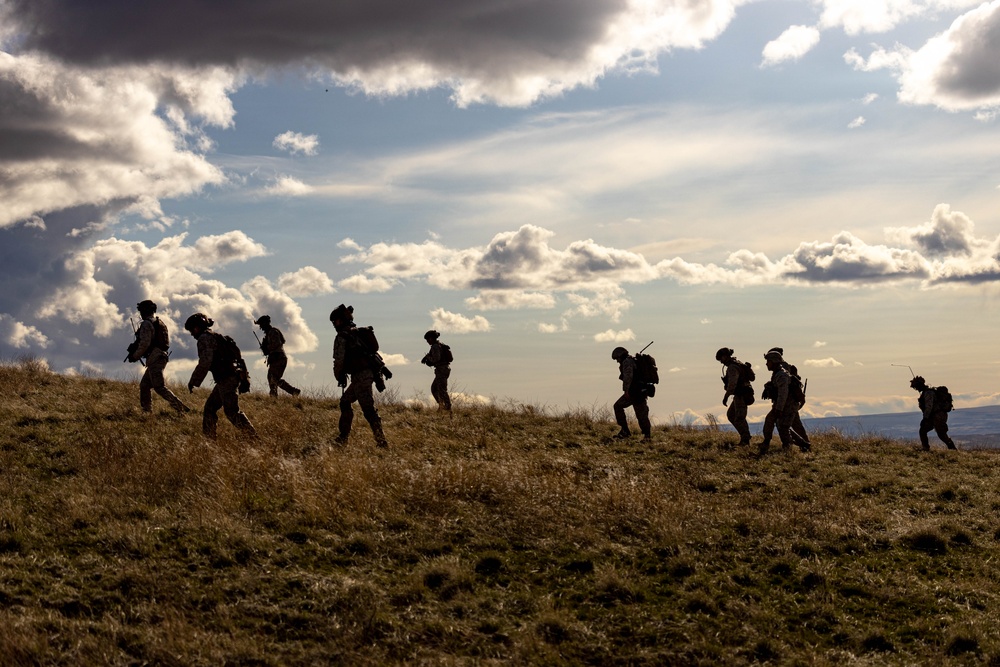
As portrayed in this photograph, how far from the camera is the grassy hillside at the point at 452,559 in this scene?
23.9ft

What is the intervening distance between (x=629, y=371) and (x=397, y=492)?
909 centimetres

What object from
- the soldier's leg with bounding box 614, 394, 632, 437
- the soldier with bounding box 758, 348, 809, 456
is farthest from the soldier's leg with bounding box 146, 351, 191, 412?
the soldier with bounding box 758, 348, 809, 456

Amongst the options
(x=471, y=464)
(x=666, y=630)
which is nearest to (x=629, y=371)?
(x=471, y=464)

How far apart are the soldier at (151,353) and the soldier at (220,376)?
2.45m

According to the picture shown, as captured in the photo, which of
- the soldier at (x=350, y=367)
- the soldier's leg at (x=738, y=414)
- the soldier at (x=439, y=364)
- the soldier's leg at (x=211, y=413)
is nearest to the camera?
the soldier's leg at (x=211, y=413)

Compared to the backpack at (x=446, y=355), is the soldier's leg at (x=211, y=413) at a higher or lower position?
lower

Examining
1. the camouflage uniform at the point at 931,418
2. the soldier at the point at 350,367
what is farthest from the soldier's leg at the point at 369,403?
the camouflage uniform at the point at 931,418

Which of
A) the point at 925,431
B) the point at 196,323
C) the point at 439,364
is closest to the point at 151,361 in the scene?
the point at 196,323

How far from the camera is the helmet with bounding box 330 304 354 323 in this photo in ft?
47.6

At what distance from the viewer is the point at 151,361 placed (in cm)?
1595

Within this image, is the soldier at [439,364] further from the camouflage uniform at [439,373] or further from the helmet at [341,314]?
the helmet at [341,314]

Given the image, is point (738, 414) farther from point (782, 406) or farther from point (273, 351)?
point (273, 351)

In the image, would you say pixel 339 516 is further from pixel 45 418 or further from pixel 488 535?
pixel 45 418

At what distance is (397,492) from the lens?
424 inches
